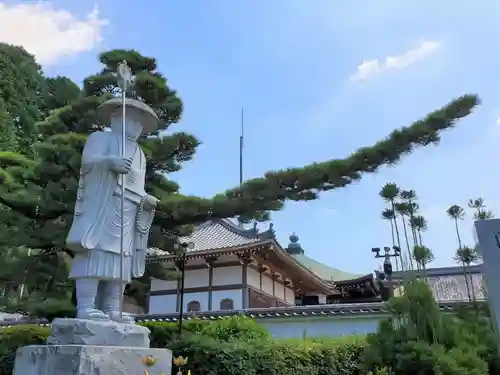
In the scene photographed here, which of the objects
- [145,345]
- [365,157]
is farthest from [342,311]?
[145,345]

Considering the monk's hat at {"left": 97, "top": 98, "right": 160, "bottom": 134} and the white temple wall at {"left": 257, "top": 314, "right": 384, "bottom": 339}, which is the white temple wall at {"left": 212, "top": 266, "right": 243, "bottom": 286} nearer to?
the white temple wall at {"left": 257, "top": 314, "right": 384, "bottom": 339}

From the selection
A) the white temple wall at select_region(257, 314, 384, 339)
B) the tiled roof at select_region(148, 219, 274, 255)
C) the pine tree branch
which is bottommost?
the white temple wall at select_region(257, 314, 384, 339)

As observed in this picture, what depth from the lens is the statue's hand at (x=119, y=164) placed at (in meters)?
4.43

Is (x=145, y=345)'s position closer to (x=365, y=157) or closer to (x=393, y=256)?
(x=365, y=157)

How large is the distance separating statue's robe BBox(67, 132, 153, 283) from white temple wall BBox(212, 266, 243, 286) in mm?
10513

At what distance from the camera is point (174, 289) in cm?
1578

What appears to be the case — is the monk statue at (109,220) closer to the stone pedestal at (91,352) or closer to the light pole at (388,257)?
the stone pedestal at (91,352)

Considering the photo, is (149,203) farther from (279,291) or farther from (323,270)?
(323,270)

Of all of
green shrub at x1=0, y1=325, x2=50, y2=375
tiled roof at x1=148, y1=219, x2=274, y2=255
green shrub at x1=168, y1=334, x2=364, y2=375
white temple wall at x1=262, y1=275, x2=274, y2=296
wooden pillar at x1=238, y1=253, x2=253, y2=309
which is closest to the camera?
green shrub at x1=168, y1=334, x2=364, y2=375

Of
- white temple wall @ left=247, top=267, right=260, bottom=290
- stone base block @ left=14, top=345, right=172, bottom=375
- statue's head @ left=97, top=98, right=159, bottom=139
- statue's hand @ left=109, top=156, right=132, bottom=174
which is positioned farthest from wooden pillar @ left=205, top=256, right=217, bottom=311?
stone base block @ left=14, top=345, right=172, bottom=375

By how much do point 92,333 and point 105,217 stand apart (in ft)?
3.63

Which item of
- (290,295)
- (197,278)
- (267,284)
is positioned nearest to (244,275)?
(197,278)

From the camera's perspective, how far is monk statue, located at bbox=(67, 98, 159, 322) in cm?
427

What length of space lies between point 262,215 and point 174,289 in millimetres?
7496
